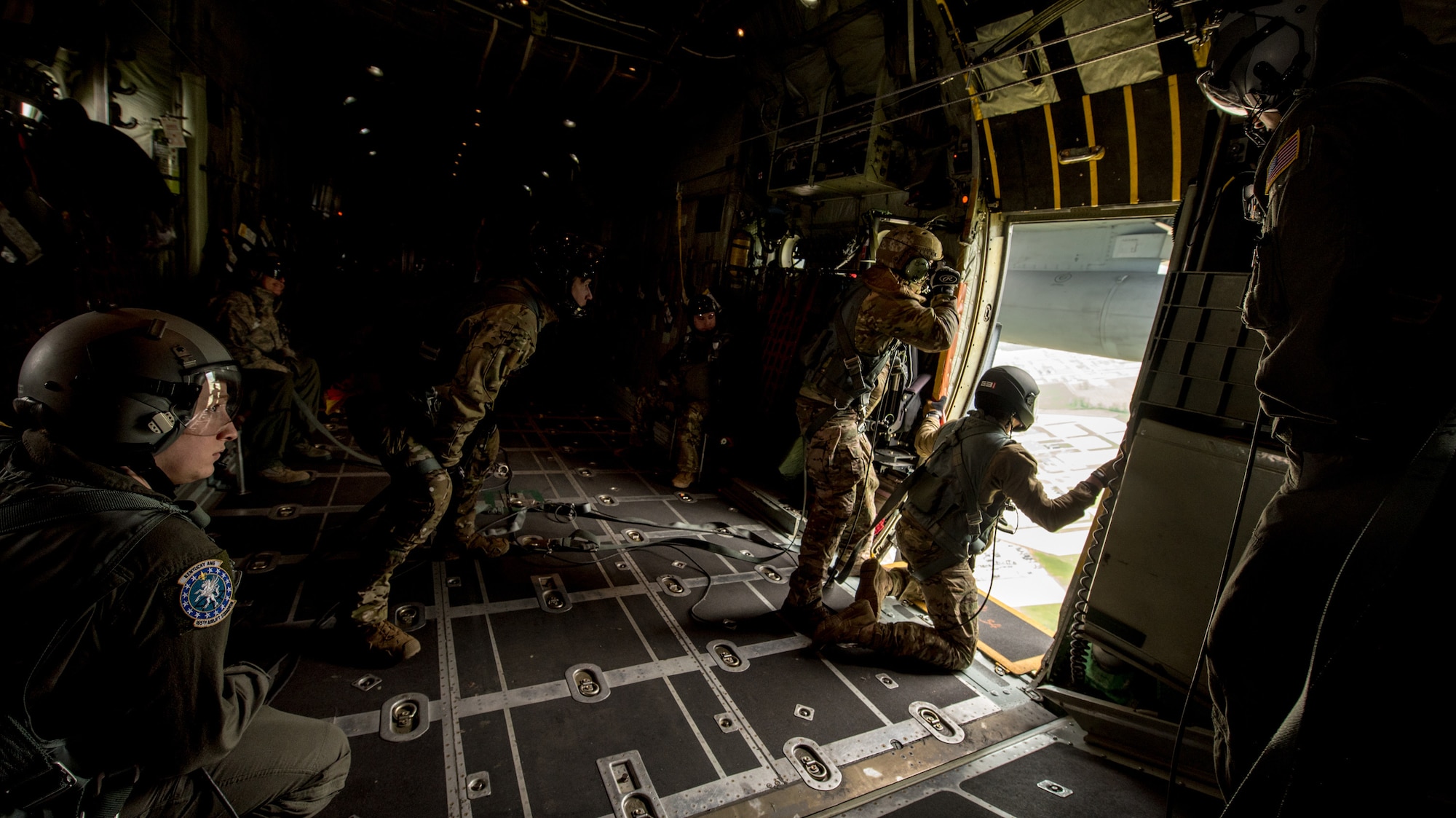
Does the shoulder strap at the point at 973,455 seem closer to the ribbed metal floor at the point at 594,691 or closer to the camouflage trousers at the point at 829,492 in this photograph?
the camouflage trousers at the point at 829,492

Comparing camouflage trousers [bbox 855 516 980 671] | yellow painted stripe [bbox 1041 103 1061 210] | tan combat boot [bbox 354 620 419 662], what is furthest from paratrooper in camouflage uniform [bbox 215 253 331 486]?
yellow painted stripe [bbox 1041 103 1061 210]

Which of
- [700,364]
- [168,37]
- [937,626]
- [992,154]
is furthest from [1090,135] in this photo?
[168,37]

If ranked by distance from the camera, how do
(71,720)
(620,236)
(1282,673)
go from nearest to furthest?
1. (71,720)
2. (1282,673)
3. (620,236)

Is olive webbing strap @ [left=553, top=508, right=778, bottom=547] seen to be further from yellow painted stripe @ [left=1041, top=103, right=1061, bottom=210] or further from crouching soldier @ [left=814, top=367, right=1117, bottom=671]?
yellow painted stripe @ [left=1041, top=103, right=1061, bottom=210]

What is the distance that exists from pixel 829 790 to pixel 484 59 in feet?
29.9

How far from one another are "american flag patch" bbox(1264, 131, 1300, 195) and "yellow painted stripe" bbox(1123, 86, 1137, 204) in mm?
2848

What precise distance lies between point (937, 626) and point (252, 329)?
6.64m

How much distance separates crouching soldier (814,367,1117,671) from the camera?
3.21 m

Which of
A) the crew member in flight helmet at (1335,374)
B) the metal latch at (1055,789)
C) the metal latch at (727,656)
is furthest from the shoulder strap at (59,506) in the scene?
the metal latch at (1055,789)

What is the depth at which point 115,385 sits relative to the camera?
1312 millimetres

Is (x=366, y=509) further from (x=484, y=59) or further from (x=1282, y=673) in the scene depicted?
(x=484, y=59)

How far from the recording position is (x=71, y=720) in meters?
1.16

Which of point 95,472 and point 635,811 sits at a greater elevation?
point 95,472

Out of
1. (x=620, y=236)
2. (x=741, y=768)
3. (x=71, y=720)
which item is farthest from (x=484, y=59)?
(x=741, y=768)
